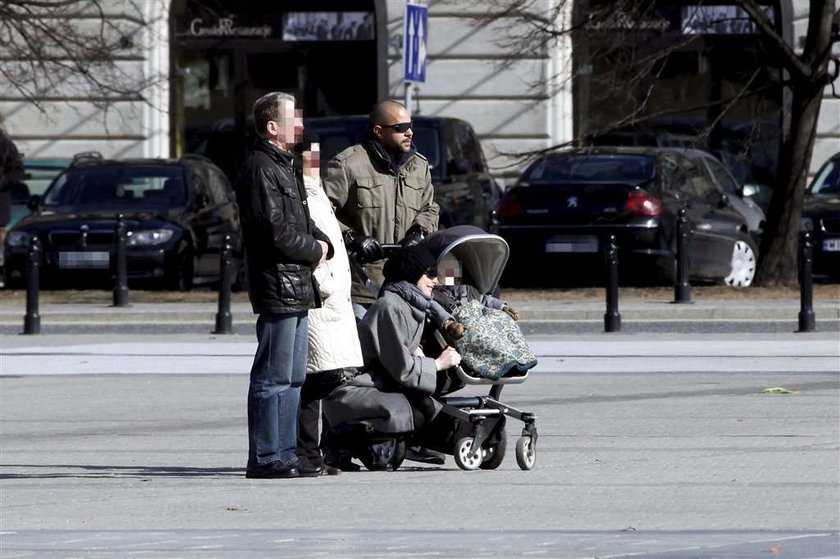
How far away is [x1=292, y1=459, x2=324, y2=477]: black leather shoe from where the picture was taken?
8969 millimetres

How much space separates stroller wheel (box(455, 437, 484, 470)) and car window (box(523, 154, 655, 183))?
12.3m

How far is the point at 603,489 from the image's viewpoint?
847 cm

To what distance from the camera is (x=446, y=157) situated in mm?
22203

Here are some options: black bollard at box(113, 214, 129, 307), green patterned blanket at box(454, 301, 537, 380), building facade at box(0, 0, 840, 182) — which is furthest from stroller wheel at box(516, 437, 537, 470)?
building facade at box(0, 0, 840, 182)

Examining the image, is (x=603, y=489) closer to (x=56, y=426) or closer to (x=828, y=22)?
(x=56, y=426)

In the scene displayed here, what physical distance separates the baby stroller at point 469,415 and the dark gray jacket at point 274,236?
62cm

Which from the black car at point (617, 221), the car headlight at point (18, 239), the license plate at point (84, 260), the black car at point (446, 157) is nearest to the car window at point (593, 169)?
the black car at point (617, 221)

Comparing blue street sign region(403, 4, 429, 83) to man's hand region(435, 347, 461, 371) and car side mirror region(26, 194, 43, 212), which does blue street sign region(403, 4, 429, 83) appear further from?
man's hand region(435, 347, 461, 371)

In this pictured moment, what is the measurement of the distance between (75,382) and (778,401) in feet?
15.9

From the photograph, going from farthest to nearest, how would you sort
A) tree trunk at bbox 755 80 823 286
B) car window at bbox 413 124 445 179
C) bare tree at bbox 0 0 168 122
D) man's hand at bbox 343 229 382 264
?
bare tree at bbox 0 0 168 122, car window at bbox 413 124 445 179, tree trunk at bbox 755 80 823 286, man's hand at bbox 343 229 382 264

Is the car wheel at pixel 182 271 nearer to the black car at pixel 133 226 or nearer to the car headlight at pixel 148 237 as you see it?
the black car at pixel 133 226

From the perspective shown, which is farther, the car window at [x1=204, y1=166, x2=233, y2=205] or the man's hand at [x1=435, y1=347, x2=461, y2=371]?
the car window at [x1=204, y1=166, x2=233, y2=205]

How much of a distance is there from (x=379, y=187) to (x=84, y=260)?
1267 cm

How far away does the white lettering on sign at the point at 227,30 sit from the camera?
31422mm
